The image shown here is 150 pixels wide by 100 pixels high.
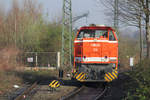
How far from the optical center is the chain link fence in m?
23.7

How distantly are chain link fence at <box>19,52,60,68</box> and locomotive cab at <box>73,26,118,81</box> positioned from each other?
1203 cm

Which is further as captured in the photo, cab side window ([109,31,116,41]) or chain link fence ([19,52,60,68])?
chain link fence ([19,52,60,68])

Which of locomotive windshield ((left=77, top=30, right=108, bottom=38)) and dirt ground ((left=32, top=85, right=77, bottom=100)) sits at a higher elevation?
locomotive windshield ((left=77, top=30, right=108, bottom=38))

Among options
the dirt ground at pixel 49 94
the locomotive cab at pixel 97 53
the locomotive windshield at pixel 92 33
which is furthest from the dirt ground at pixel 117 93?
the locomotive windshield at pixel 92 33

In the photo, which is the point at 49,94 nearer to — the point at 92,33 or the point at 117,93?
the point at 117,93

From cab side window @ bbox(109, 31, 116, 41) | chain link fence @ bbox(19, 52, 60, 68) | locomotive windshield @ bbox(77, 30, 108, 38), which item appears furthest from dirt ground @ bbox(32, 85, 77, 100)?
chain link fence @ bbox(19, 52, 60, 68)

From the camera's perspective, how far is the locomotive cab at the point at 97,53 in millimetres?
11383

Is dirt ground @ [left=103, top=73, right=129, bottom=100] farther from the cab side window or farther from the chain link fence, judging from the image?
the chain link fence

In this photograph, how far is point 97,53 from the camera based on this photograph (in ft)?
38.2

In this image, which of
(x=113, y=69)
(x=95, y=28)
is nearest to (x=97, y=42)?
(x=95, y=28)

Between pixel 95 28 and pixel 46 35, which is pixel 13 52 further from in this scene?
pixel 95 28

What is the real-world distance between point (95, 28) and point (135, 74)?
425cm

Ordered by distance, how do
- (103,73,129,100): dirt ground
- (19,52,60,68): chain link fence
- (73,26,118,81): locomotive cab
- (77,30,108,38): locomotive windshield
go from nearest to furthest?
(103,73,129,100): dirt ground
(73,26,118,81): locomotive cab
(77,30,108,38): locomotive windshield
(19,52,60,68): chain link fence

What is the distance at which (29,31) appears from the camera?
24.8 m
